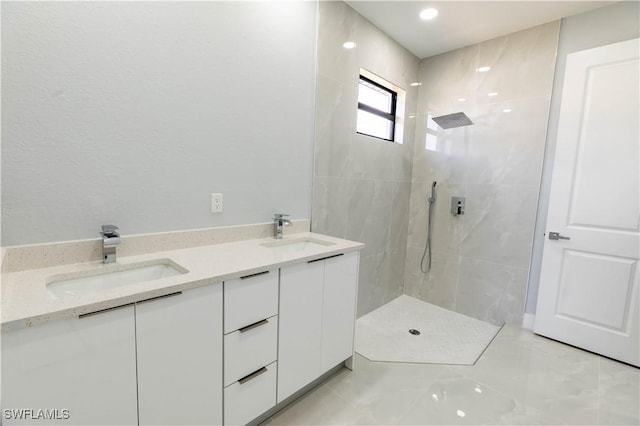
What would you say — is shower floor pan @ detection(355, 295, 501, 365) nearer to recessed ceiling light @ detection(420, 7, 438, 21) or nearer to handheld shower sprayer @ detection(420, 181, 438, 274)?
handheld shower sprayer @ detection(420, 181, 438, 274)

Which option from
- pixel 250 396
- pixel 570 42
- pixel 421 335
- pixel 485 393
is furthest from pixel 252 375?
pixel 570 42

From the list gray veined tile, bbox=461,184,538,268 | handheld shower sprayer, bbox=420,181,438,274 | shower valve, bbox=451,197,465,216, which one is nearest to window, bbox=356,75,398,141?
handheld shower sprayer, bbox=420,181,438,274

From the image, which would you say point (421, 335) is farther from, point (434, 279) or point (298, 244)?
point (298, 244)

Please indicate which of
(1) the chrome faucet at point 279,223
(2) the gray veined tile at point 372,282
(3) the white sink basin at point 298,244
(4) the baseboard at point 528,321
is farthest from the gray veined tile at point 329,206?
(4) the baseboard at point 528,321

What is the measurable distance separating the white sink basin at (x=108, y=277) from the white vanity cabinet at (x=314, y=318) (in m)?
0.56

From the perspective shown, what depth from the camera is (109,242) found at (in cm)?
123

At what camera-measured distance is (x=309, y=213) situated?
2201 mm

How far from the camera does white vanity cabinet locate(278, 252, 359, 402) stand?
1.47 meters

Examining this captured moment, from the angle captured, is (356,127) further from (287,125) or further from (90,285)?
(90,285)

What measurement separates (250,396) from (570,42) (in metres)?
3.35

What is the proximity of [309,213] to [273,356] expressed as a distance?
1.07m

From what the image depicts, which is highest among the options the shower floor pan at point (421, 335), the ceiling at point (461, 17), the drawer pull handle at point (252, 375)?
the ceiling at point (461, 17)

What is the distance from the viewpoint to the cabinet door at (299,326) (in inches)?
57.2

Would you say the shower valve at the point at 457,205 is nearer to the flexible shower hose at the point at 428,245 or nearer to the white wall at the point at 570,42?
the flexible shower hose at the point at 428,245
